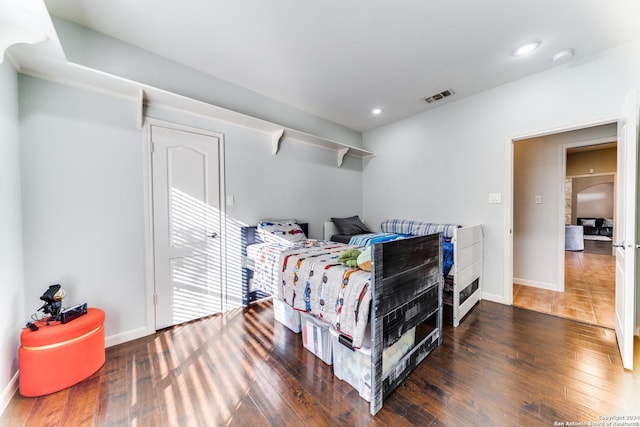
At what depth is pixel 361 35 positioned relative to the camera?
80.5 inches

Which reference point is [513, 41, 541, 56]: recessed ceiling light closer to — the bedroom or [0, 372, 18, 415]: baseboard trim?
the bedroom

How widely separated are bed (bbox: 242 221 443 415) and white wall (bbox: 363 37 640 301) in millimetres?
1629

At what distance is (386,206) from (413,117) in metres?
1.51

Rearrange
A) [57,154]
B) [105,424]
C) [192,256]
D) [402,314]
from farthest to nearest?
1. [192,256]
2. [57,154]
3. [402,314]
4. [105,424]

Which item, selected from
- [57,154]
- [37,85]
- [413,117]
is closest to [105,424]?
[57,154]

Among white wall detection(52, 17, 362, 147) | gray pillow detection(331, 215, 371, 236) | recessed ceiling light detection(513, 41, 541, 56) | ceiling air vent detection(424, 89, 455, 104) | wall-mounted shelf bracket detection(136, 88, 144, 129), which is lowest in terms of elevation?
gray pillow detection(331, 215, 371, 236)

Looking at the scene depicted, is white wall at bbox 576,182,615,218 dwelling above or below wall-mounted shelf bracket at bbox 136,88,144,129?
below

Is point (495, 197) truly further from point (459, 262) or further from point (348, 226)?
point (348, 226)

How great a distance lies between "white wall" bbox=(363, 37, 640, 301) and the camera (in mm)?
2324

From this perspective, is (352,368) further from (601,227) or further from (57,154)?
(601,227)

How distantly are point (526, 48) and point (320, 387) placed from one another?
11.1 ft

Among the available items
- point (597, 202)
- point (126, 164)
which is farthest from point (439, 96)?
point (597, 202)

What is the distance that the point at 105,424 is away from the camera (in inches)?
51.3

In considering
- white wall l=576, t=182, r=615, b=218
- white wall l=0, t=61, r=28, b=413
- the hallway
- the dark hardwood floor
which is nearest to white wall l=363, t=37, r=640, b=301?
the hallway
